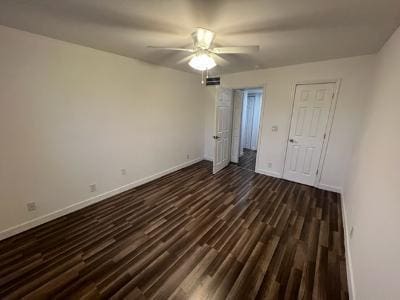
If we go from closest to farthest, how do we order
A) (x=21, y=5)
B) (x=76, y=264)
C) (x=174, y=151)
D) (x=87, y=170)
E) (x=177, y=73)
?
1. (x=21, y=5)
2. (x=76, y=264)
3. (x=87, y=170)
4. (x=177, y=73)
5. (x=174, y=151)

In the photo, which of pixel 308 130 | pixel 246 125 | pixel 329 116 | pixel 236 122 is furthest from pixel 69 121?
pixel 246 125

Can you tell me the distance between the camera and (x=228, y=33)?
6.38ft

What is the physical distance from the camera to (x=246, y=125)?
22.6 ft

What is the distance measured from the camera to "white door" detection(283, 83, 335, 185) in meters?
3.29

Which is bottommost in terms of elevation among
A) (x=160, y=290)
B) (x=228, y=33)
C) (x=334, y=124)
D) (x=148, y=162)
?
(x=160, y=290)

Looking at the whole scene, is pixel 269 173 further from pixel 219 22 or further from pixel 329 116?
pixel 219 22

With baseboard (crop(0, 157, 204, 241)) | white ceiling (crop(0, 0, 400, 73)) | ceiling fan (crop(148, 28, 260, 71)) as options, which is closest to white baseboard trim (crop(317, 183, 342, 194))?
white ceiling (crop(0, 0, 400, 73))

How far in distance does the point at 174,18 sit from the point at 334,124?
3.27 meters

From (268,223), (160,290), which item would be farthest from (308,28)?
(160,290)

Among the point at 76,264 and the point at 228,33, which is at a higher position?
the point at 228,33

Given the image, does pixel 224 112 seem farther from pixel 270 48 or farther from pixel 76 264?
pixel 76 264

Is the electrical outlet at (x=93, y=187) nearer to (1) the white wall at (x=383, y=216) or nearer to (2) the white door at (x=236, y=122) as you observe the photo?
(1) the white wall at (x=383, y=216)

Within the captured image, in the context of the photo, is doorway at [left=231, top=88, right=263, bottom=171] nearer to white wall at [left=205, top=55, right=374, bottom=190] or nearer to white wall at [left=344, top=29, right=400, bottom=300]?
white wall at [left=205, top=55, right=374, bottom=190]

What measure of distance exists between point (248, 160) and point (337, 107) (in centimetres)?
277
